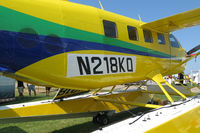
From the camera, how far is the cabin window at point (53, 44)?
259 cm

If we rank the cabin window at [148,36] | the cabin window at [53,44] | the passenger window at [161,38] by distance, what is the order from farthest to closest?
1. the passenger window at [161,38]
2. the cabin window at [148,36]
3. the cabin window at [53,44]

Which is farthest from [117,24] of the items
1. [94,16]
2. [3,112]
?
[3,112]

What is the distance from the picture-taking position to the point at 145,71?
4.41 metres

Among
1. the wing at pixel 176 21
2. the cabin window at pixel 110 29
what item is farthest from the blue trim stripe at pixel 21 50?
the wing at pixel 176 21

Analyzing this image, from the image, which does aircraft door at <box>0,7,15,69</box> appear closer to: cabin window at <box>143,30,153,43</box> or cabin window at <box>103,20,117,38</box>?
cabin window at <box>103,20,117,38</box>

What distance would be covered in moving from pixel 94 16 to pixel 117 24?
0.73 m

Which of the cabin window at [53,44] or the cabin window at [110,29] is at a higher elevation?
the cabin window at [110,29]

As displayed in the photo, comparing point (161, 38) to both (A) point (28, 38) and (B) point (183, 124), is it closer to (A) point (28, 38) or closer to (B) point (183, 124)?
(B) point (183, 124)

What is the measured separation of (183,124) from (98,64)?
192 centimetres

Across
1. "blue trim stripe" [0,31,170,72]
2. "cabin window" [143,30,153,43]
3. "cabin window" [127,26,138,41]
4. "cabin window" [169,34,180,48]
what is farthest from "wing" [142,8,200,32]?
"blue trim stripe" [0,31,170,72]

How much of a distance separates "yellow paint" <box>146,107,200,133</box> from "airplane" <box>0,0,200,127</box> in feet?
4.80

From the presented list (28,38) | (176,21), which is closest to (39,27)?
(28,38)

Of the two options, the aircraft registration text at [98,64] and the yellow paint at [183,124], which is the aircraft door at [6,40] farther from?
the yellow paint at [183,124]

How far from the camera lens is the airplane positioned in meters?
2.35
